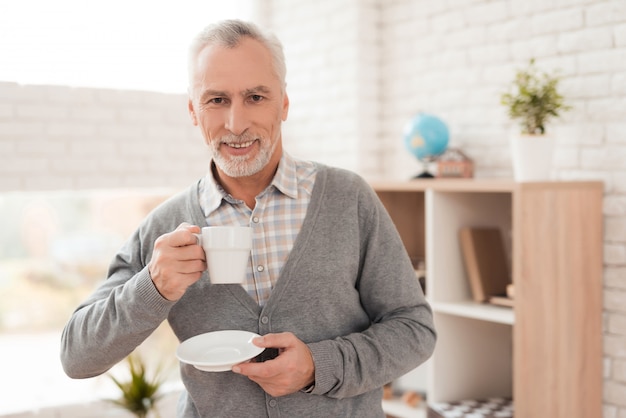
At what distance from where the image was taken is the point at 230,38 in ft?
5.11

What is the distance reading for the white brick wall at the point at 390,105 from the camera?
252 cm

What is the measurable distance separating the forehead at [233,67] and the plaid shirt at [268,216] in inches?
8.3

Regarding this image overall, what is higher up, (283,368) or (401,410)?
(283,368)

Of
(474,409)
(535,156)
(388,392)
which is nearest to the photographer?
(535,156)

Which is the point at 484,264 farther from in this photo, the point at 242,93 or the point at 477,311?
the point at 242,93

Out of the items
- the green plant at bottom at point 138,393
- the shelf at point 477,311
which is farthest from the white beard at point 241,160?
the green plant at bottom at point 138,393

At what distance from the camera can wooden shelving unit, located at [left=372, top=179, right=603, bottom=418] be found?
2.35 meters

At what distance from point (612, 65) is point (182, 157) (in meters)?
1.86

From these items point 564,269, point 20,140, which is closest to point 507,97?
point 564,269

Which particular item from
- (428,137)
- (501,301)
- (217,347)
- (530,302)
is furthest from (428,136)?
(217,347)

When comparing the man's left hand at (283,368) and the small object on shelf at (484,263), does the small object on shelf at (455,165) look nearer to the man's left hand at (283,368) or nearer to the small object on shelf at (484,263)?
the small object on shelf at (484,263)

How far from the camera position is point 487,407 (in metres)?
2.69

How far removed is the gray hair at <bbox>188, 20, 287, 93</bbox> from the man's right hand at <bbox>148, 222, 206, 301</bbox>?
39 centimetres

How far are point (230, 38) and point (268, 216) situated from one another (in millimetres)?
386
